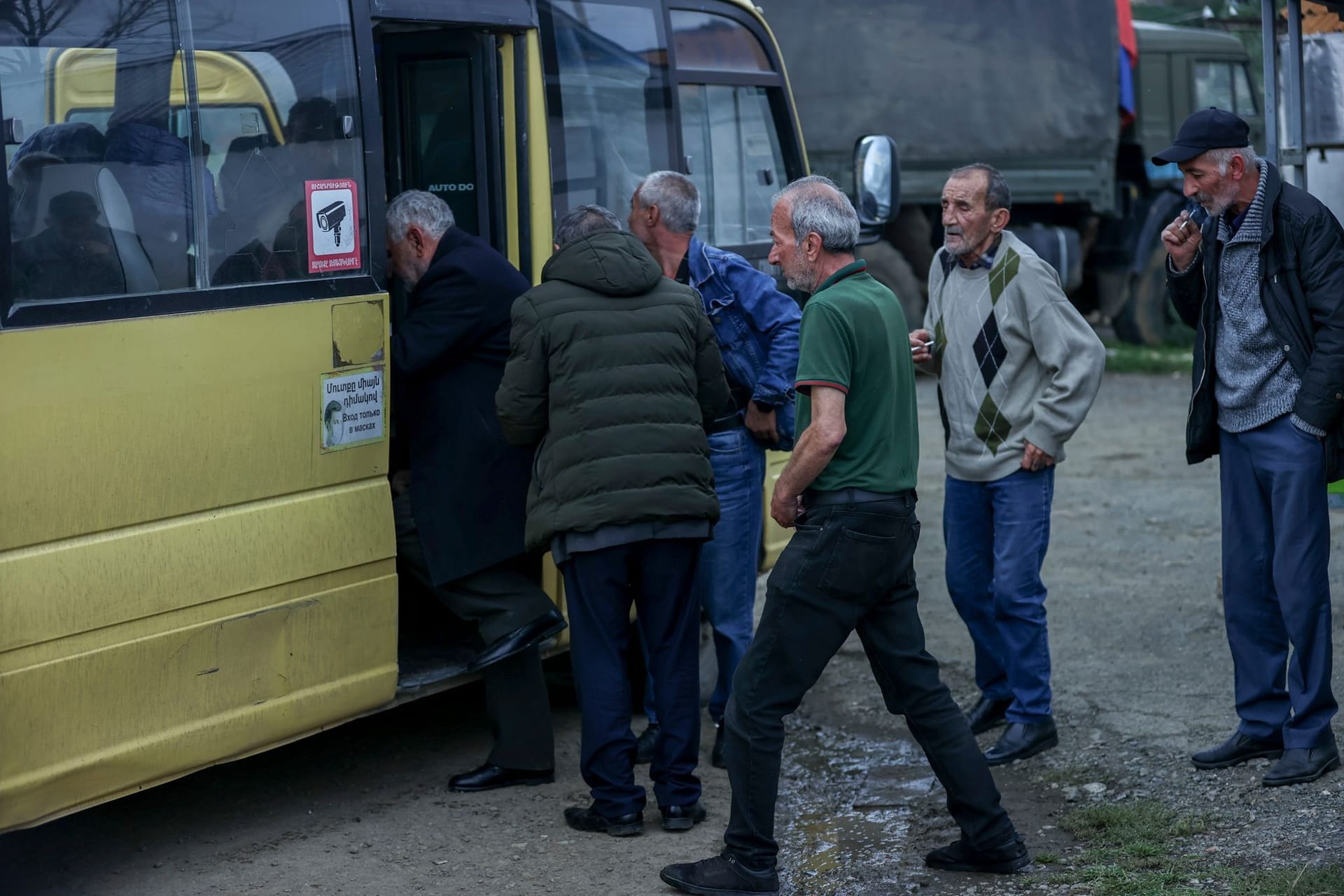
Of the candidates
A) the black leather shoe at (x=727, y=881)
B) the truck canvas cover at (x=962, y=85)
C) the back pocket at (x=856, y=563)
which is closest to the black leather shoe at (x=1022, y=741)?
the black leather shoe at (x=727, y=881)

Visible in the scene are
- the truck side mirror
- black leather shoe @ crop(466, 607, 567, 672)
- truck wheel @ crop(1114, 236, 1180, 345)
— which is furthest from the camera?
truck wheel @ crop(1114, 236, 1180, 345)

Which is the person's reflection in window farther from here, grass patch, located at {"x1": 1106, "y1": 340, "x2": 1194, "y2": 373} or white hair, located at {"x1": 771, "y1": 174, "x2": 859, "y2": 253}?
grass patch, located at {"x1": 1106, "y1": 340, "x2": 1194, "y2": 373}

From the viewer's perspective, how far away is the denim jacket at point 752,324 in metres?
5.15

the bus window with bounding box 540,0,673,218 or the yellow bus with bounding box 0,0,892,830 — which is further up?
the bus window with bounding box 540,0,673,218

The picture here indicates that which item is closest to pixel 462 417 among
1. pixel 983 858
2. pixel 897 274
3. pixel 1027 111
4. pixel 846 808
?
pixel 846 808

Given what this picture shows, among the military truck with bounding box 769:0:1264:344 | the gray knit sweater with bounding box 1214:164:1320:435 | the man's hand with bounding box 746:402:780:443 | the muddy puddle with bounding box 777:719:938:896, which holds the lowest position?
the muddy puddle with bounding box 777:719:938:896

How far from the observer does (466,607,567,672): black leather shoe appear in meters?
4.89

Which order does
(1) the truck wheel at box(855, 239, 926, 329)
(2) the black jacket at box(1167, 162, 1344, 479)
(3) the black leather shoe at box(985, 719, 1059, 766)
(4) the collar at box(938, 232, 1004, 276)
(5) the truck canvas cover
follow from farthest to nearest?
(1) the truck wheel at box(855, 239, 926, 329)
(5) the truck canvas cover
(3) the black leather shoe at box(985, 719, 1059, 766)
(4) the collar at box(938, 232, 1004, 276)
(2) the black jacket at box(1167, 162, 1344, 479)

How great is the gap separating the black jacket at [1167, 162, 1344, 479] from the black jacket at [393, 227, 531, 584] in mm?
2081

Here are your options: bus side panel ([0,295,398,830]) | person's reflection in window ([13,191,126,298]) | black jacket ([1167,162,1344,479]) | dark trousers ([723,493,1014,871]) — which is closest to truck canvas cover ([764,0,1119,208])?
black jacket ([1167,162,1344,479])

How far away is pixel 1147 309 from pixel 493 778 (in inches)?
558

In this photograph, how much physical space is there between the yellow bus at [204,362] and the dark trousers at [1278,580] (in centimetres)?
222

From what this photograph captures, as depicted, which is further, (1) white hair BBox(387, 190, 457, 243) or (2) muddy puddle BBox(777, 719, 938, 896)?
(1) white hair BBox(387, 190, 457, 243)

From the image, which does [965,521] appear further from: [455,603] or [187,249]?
[187,249]
